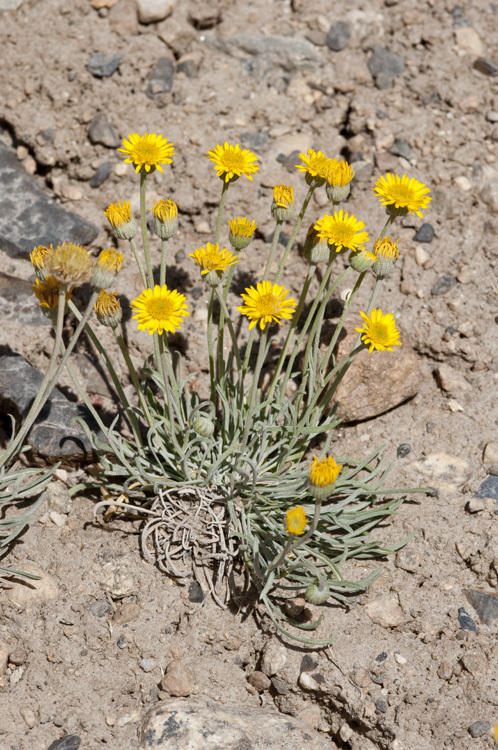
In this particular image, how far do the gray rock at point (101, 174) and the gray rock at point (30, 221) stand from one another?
1.28 ft

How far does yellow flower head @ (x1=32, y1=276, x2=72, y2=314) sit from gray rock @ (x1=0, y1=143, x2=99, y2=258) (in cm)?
152

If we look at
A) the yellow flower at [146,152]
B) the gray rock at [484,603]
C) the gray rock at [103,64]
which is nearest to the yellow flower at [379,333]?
the yellow flower at [146,152]

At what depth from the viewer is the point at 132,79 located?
214 inches

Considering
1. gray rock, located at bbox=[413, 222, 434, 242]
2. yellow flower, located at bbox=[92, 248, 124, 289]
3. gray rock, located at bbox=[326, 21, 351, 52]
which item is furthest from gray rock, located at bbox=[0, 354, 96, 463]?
gray rock, located at bbox=[326, 21, 351, 52]

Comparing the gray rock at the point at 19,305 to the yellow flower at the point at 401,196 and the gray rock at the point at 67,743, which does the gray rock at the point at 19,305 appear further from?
the gray rock at the point at 67,743

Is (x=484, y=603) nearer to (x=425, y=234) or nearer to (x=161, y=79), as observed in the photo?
(x=425, y=234)

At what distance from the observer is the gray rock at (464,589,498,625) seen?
3.61 meters

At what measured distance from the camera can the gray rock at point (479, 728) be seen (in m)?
3.28

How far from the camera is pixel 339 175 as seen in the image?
11.8 feet

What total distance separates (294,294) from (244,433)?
57.1 inches

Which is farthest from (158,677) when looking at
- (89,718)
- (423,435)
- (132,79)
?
(132,79)

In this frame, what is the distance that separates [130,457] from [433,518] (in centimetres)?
186

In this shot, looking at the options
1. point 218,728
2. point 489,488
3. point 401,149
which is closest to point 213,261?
point 489,488

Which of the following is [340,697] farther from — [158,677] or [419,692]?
[158,677]
